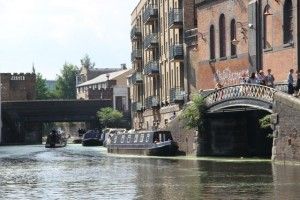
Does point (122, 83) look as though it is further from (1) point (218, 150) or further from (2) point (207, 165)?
(2) point (207, 165)

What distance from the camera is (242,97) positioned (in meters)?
42.2

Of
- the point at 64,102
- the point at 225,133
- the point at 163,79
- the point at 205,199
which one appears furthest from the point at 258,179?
the point at 64,102

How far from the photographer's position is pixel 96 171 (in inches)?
1506

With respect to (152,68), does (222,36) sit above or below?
above

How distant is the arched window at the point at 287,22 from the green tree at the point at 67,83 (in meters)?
128

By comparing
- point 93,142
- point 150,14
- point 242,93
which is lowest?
point 93,142

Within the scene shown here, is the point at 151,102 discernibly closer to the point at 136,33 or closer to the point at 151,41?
the point at 151,41

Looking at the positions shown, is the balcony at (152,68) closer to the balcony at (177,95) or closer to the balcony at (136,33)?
the balcony at (177,95)

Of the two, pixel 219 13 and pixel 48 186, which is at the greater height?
pixel 219 13

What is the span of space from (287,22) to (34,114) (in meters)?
62.2

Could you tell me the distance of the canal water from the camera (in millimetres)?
25172

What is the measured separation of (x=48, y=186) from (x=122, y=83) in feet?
361

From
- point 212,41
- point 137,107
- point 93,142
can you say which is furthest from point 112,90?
point 212,41

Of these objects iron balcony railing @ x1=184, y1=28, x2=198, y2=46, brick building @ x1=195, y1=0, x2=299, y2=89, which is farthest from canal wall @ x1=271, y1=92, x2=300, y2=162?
iron balcony railing @ x1=184, y1=28, x2=198, y2=46
